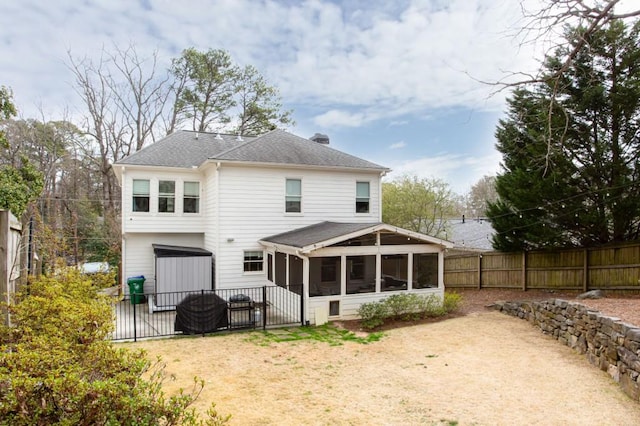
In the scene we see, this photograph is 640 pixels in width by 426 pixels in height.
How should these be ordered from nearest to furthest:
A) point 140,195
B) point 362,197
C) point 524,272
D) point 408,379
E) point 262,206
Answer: point 408,379 → point 262,206 → point 140,195 → point 362,197 → point 524,272

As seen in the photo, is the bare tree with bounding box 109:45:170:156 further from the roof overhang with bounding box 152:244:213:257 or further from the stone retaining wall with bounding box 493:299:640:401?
the stone retaining wall with bounding box 493:299:640:401

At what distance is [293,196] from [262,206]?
1.26 metres

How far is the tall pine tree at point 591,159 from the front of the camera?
12414mm

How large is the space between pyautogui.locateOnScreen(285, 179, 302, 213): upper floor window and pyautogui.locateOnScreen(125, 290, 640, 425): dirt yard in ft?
19.7

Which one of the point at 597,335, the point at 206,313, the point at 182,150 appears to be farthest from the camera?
the point at 182,150

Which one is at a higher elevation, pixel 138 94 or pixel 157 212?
pixel 138 94

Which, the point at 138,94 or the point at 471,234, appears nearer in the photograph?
the point at 138,94

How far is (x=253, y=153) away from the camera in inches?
560

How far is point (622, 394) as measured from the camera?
6.25 m

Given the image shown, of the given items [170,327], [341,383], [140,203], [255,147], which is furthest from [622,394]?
[140,203]

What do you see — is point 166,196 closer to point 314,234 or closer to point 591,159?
point 314,234

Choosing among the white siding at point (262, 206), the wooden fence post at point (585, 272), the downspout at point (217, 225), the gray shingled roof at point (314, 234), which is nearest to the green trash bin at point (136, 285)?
the downspout at point (217, 225)

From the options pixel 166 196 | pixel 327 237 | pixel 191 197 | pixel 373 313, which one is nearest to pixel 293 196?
pixel 327 237

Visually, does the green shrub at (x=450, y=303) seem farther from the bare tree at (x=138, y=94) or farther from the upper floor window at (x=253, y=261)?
the bare tree at (x=138, y=94)
